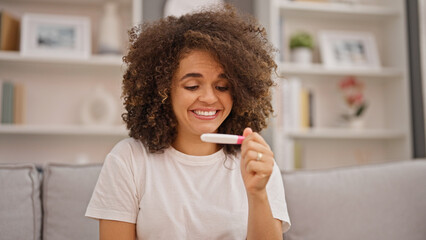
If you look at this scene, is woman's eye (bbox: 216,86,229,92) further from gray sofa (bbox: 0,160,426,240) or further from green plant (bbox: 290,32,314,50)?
green plant (bbox: 290,32,314,50)

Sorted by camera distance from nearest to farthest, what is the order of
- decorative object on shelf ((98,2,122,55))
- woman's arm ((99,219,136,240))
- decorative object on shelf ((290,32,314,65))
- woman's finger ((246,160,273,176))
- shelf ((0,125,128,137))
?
1. woman's finger ((246,160,273,176))
2. woman's arm ((99,219,136,240))
3. shelf ((0,125,128,137))
4. decorative object on shelf ((98,2,122,55))
5. decorative object on shelf ((290,32,314,65))

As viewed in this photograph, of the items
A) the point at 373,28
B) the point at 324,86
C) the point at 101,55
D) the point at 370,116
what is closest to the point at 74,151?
the point at 101,55

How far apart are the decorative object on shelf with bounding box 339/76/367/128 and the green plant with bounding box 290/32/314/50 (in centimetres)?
36

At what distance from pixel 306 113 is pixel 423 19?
3.03 ft

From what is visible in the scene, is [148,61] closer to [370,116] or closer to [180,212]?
[180,212]

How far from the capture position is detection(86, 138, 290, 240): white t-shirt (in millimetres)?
1156

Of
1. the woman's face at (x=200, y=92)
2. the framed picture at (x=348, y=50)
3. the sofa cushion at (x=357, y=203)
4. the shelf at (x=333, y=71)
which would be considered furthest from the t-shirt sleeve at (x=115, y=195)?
the framed picture at (x=348, y=50)

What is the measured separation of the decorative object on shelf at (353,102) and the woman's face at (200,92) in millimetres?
2052

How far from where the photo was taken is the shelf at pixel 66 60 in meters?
2.54

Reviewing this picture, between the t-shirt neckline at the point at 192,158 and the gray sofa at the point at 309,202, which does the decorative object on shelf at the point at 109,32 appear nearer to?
the gray sofa at the point at 309,202

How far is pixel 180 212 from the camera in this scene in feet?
3.85

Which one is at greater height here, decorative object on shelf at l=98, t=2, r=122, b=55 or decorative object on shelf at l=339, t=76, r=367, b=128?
decorative object on shelf at l=98, t=2, r=122, b=55

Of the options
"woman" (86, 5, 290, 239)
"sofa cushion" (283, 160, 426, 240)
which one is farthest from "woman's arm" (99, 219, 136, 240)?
"sofa cushion" (283, 160, 426, 240)

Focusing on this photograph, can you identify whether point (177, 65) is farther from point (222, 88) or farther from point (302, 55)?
point (302, 55)
